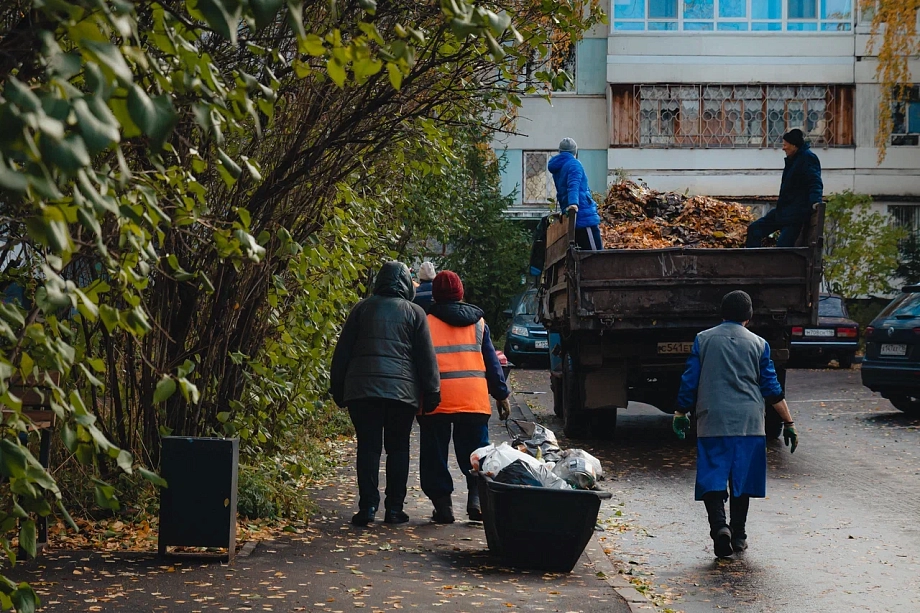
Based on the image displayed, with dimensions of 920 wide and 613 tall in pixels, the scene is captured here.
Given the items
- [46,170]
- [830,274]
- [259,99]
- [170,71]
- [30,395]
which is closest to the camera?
[46,170]

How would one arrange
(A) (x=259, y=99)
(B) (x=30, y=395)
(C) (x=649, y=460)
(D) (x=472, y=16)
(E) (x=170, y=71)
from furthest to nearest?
1. (C) (x=649, y=460)
2. (B) (x=30, y=395)
3. (A) (x=259, y=99)
4. (E) (x=170, y=71)
5. (D) (x=472, y=16)

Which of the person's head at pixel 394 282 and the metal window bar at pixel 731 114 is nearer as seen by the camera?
the person's head at pixel 394 282

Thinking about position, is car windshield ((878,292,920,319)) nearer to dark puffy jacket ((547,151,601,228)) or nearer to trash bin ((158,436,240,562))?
dark puffy jacket ((547,151,601,228))

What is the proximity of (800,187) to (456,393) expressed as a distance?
5.80 meters

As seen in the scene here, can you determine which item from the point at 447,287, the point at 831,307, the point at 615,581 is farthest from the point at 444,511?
the point at 831,307

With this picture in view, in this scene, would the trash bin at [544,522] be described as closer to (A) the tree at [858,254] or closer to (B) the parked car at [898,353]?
(B) the parked car at [898,353]

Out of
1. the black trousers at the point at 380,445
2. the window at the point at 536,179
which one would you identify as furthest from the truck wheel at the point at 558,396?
the window at the point at 536,179

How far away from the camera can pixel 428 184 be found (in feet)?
63.7

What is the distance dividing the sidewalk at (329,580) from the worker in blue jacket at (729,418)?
92 cm

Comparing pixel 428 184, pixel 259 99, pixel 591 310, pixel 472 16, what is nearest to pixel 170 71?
pixel 259 99

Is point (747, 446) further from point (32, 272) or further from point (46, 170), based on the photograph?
point (46, 170)

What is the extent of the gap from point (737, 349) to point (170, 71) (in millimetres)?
5698

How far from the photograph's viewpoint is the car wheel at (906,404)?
17828 mm

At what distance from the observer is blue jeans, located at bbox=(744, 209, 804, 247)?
1374 centimetres
